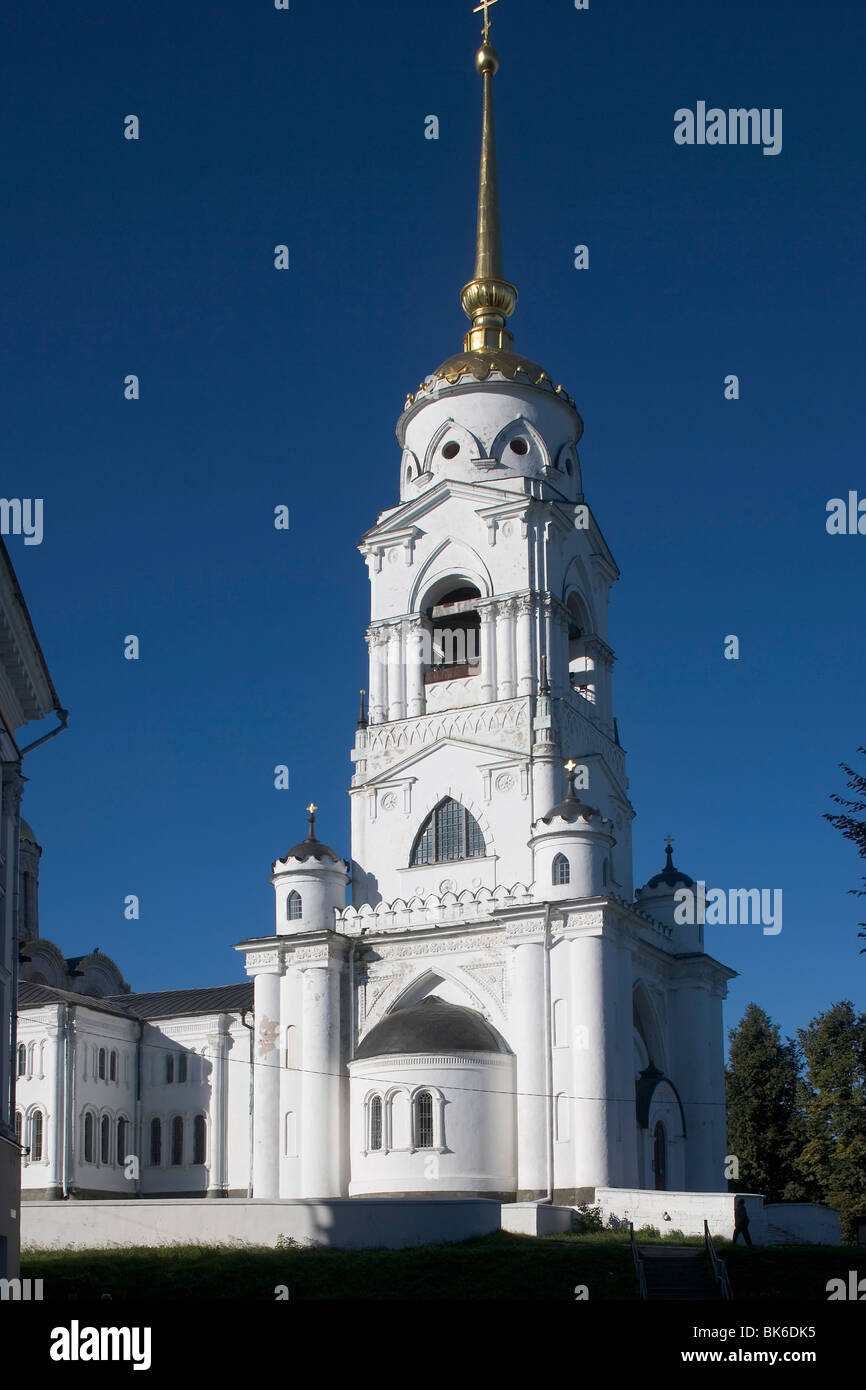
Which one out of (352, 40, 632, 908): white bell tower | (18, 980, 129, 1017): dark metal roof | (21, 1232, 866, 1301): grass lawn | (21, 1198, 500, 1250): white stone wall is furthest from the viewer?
(18, 980, 129, 1017): dark metal roof

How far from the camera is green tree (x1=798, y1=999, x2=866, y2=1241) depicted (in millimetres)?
55438

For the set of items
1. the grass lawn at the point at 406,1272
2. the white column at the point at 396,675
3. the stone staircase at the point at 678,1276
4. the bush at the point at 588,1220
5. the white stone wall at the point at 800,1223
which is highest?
the white column at the point at 396,675

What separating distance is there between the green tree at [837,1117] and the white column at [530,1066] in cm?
1491

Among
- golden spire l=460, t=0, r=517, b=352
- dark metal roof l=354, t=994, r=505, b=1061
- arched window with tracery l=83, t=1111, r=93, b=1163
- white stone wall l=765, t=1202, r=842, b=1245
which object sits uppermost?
golden spire l=460, t=0, r=517, b=352

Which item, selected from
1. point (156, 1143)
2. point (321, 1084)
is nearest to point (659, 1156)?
point (321, 1084)

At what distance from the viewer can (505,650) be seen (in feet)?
168

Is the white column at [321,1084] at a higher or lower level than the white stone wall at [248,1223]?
higher

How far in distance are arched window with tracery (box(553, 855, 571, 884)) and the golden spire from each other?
66.6 feet

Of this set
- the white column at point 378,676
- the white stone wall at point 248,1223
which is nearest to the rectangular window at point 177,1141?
the white column at point 378,676

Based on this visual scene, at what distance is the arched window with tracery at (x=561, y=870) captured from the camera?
45.9 metres

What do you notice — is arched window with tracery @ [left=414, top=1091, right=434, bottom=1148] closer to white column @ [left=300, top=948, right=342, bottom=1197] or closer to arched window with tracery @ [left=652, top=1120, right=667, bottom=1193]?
white column @ [left=300, top=948, right=342, bottom=1197]

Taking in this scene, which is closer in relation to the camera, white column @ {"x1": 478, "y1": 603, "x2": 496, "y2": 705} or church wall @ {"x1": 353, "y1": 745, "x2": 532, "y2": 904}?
church wall @ {"x1": 353, "y1": 745, "x2": 532, "y2": 904}

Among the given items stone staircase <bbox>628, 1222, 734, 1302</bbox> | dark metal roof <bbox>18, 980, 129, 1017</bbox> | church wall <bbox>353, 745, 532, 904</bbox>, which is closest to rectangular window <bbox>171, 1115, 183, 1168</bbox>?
dark metal roof <bbox>18, 980, 129, 1017</bbox>

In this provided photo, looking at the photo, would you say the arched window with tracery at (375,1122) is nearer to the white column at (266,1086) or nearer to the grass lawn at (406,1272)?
the white column at (266,1086)
